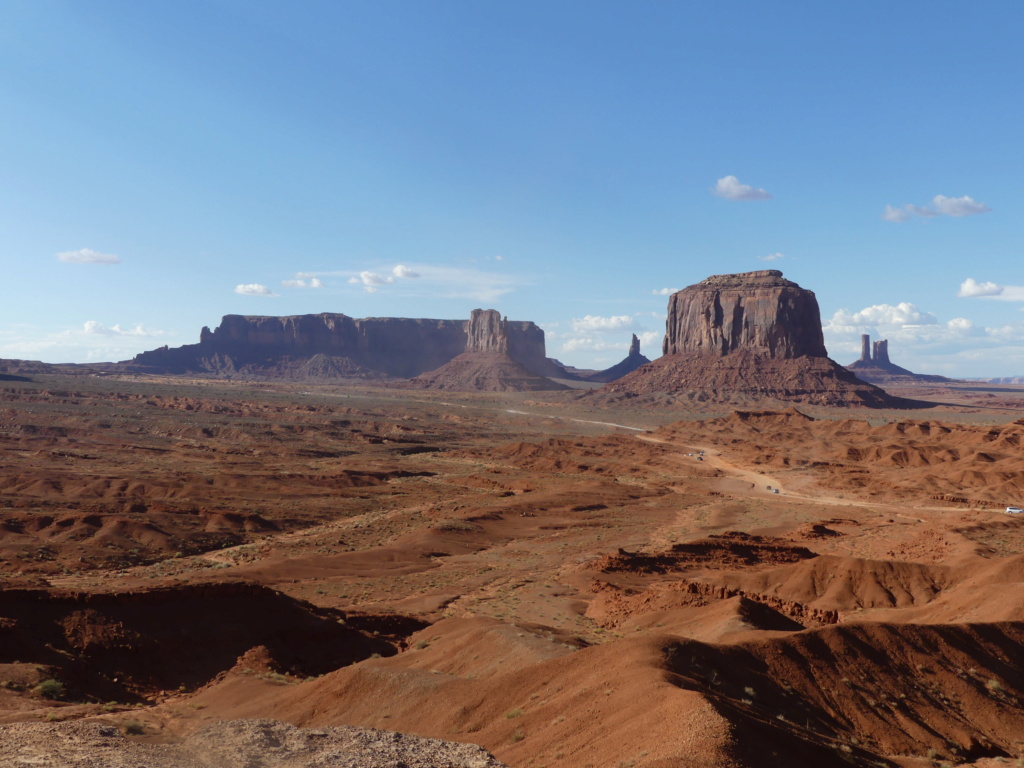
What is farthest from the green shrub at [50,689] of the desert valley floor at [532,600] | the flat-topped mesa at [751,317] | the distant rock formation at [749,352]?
the flat-topped mesa at [751,317]

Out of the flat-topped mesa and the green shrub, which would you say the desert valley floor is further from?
the flat-topped mesa

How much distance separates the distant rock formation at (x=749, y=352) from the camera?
16262 cm

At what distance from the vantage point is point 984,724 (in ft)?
62.4

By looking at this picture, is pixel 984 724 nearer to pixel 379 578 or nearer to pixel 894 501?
pixel 379 578

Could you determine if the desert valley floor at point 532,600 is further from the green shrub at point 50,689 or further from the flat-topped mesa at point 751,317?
the flat-topped mesa at point 751,317

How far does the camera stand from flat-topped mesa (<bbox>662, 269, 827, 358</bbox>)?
573 ft

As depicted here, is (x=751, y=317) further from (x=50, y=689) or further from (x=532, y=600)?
(x=50, y=689)

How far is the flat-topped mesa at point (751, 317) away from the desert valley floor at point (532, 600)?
8684 centimetres

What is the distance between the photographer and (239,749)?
592 inches

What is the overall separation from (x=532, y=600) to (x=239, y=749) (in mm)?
19657

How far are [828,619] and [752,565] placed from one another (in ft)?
39.2

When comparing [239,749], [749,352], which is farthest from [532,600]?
[749,352]

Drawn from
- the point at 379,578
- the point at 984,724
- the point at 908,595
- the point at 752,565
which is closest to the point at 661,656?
the point at 984,724

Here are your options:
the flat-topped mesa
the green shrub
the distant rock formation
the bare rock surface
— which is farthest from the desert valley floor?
the flat-topped mesa
